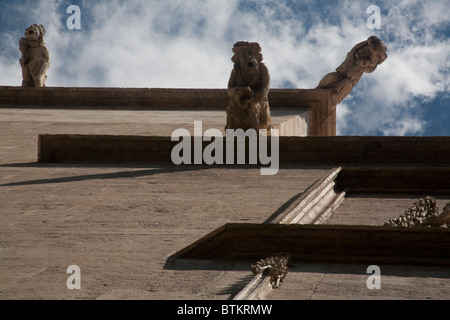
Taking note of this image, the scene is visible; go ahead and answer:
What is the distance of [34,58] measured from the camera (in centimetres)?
2067

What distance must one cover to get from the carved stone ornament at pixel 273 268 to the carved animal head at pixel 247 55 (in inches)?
230

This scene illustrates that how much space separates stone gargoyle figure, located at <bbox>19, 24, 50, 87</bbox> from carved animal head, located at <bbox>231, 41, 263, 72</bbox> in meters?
9.79

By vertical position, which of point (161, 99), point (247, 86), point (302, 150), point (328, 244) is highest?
point (161, 99)

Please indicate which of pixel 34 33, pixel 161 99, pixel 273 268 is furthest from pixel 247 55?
pixel 34 33

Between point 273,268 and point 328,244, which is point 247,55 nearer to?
point 328,244

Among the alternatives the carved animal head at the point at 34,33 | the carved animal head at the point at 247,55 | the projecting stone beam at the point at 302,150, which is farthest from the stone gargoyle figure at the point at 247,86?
the carved animal head at the point at 34,33

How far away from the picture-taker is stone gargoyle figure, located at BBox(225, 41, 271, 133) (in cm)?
1150

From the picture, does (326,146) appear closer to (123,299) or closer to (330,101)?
(123,299)

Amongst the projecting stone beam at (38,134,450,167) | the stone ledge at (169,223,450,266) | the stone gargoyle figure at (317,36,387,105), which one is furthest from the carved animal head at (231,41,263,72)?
the stone gargoyle figure at (317,36,387,105)

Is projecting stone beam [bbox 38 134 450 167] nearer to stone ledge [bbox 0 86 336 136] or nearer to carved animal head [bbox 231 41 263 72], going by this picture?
carved animal head [bbox 231 41 263 72]

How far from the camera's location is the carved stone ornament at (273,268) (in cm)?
554

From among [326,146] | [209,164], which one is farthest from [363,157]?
[209,164]

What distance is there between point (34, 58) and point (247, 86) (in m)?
10.1
